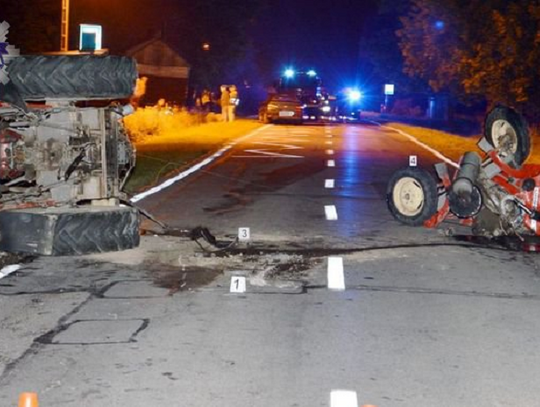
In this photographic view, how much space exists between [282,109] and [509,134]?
123 feet

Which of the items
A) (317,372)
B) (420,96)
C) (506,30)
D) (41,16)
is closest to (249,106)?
(420,96)

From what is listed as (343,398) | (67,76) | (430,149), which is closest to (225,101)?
(430,149)

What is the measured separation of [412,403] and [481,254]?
5768 millimetres

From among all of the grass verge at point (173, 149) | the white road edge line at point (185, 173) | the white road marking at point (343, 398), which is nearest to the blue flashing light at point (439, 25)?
the grass verge at point (173, 149)

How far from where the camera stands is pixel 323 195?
17.8 m

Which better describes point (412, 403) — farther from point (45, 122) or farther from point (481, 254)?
point (45, 122)

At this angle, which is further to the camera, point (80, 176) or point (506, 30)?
point (506, 30)

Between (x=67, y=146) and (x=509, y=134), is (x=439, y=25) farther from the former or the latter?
(x=67, y=146)

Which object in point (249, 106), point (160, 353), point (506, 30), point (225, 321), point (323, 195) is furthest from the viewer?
point (249, 106)

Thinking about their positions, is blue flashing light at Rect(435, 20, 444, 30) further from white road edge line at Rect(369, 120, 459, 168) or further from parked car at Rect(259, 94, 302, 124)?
parked car at Rect(259, 94, 302, 124)

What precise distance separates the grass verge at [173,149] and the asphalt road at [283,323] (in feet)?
20.4

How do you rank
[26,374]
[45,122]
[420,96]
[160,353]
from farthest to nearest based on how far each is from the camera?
1. [420,96]
2. [45,122]
3. [160,353]
4. [26,374]

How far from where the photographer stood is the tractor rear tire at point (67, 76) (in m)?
11.2

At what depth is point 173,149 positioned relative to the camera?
2791cm
